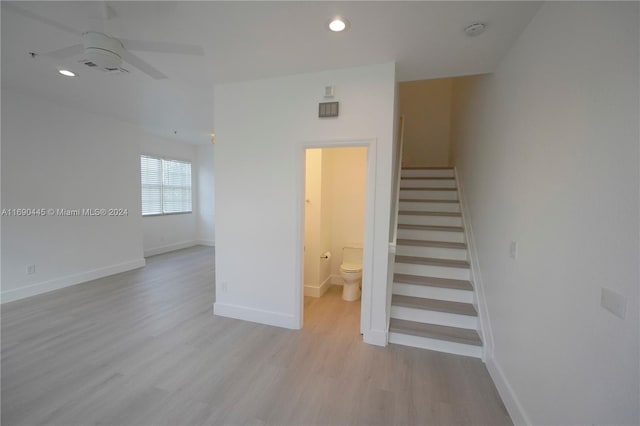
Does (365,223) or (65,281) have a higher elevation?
(365,223)

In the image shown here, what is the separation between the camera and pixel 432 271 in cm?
303

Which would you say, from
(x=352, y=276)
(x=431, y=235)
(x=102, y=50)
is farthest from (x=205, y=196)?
(x=431, y=235)

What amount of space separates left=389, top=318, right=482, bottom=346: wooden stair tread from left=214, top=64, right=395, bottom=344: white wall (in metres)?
0.20

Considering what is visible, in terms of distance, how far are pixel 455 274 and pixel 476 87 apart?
7.32ft

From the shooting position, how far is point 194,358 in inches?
90.4

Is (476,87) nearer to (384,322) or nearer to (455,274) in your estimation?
(455,274)

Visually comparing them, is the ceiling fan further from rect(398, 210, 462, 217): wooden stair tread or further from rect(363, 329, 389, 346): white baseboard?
rect(398, 210, 462, 217): wooden stair tread

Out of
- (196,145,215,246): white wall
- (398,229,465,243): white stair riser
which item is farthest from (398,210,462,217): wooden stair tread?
(196,145,215,246): white wall

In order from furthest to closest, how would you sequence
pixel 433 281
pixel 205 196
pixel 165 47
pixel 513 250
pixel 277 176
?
pixel 205 196
pixel 433 281
pixel 277 176
pixel 513 250
pixel 165 47

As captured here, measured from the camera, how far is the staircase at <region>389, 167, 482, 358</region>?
253cm

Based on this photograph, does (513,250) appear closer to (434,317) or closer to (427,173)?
(434,317)

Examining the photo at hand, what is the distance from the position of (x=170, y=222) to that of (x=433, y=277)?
613 centimetres

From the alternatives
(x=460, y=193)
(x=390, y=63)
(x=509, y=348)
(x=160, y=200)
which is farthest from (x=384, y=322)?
(x=160, y=200)

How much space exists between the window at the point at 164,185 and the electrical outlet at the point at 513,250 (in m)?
6.30
